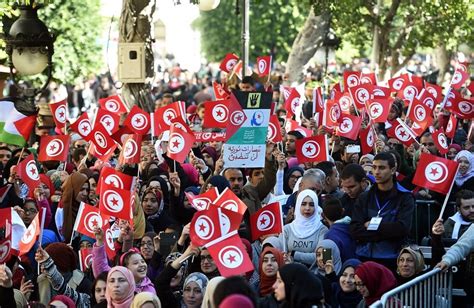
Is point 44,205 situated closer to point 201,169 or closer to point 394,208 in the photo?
point 201,169

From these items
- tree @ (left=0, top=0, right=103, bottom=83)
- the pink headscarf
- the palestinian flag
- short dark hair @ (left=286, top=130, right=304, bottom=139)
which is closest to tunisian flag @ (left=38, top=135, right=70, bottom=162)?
the palestinian flag

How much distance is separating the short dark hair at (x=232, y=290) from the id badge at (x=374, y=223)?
4319 millimetres

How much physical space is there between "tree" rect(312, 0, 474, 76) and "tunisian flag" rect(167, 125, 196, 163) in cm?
1408

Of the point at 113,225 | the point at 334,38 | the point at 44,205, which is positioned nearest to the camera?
the point at 113,225

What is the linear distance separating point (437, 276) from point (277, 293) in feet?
9.01

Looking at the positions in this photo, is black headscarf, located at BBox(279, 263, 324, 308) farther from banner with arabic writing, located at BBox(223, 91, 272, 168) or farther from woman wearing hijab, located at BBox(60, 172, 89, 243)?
woman wearing hijab, located at BBox(60, 172, 89, 243)

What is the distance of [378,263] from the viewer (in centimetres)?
1270

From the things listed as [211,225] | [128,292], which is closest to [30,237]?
[128,292]

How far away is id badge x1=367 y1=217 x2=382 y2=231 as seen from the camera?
13164 millimetres

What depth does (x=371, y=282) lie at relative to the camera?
1191cm

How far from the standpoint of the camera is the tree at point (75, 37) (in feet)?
134

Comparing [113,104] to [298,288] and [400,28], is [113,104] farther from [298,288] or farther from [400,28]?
[400,28]

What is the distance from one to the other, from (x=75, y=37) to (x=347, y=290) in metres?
31.0

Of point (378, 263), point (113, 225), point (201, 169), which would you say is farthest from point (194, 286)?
point (201, 169)
